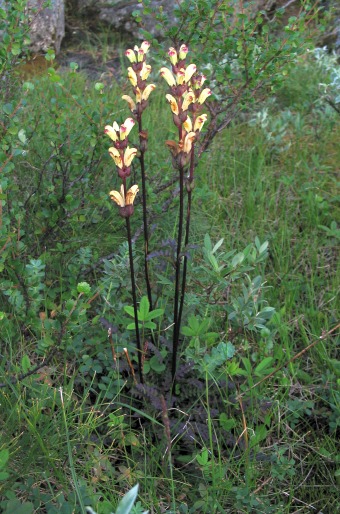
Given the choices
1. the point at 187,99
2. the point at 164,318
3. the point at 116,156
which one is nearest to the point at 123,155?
the point at 116,156

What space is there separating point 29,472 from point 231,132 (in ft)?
8.80

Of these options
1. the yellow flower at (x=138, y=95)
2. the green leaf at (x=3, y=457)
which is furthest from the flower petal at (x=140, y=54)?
the green leaf at (x=3, y=457)

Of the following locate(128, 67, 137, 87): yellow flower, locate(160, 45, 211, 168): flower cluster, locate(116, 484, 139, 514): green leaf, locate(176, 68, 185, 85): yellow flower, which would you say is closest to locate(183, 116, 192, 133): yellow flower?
locate(160, 45, 211, 168): flower cluster

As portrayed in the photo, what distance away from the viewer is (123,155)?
169 cm

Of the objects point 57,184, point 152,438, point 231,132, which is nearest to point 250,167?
point 231,132

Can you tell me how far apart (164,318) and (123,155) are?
85 centimetres

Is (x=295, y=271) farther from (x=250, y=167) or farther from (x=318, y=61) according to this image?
(x=318, y=61)

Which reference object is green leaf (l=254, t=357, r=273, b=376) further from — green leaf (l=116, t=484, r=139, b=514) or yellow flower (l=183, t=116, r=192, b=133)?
green leaf (l=116, t=484, r=139, b=514)

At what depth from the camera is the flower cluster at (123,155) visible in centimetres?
166

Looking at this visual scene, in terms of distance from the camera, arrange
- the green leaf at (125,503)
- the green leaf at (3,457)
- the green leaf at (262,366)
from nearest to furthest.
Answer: the green leaf at (125,503) → the green leaf at (3,457) → the green leaf at (262,366)

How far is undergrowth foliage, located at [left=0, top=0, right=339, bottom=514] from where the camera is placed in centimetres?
177

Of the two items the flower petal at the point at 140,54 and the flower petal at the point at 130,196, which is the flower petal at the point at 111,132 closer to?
the flower petal at the point at 130,196

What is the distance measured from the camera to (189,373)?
2.15 metres

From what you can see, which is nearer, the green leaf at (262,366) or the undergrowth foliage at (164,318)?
the undergrowth foliage at (164,318)
